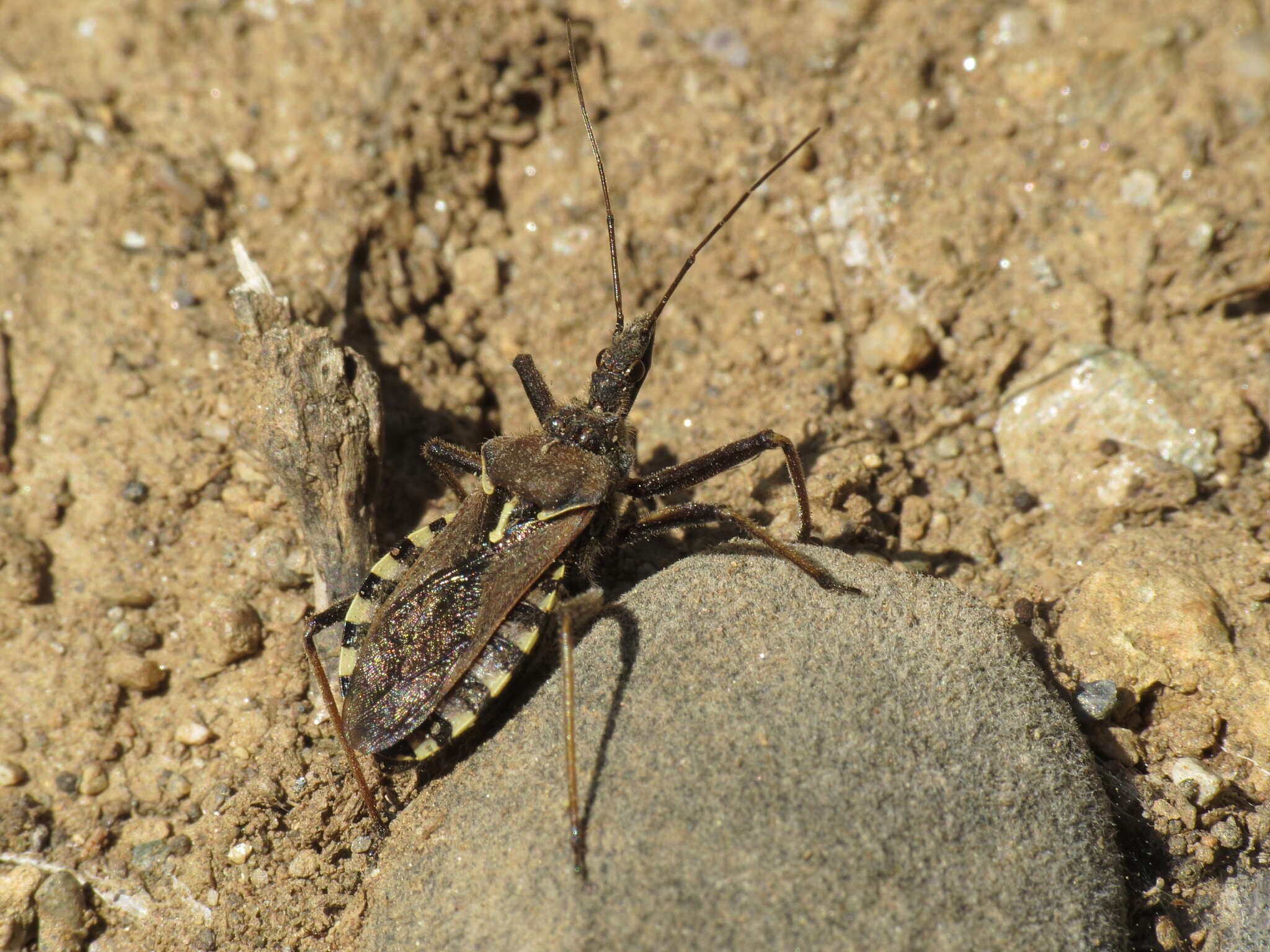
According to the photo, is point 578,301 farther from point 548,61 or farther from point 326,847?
point 326,847

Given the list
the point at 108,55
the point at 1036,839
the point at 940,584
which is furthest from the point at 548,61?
the point at 1036,839

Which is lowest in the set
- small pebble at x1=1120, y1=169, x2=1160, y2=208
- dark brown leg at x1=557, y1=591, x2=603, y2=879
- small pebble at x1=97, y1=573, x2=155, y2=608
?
small pebble at x1=1120, y1=169, x2=1160, y2=208

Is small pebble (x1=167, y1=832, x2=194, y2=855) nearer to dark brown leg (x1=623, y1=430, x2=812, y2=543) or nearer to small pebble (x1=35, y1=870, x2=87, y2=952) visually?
small pebble (x1=35, y1=870, x2=87, y2=952)

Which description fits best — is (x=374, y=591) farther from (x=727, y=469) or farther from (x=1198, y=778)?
(x=1198, y=778)

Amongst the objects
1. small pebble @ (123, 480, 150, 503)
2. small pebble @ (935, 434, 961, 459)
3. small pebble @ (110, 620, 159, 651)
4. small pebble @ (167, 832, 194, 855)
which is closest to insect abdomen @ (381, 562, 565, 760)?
small pebble @ (167, 832, 194, 855)

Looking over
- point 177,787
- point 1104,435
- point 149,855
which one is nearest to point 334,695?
point 177,787
